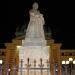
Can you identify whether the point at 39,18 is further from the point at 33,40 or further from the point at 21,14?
the point at 21,14

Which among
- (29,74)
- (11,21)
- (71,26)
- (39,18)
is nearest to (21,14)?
(11,21)

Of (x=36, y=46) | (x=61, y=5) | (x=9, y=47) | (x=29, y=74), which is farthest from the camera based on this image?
(x=9, y=47)

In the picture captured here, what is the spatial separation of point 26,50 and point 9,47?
60.5ft

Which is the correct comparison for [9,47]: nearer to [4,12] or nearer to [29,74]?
[4,12]

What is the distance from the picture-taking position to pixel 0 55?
29547mm

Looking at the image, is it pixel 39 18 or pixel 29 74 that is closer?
pixel 29 74

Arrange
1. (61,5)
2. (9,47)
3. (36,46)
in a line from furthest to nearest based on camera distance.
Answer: (9,47), (61,5), (36,46)

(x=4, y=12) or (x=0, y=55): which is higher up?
(x=4, y=12)

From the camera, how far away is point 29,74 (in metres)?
10.6

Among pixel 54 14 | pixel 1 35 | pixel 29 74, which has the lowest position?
pixel 29 74

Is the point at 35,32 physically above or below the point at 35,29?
below

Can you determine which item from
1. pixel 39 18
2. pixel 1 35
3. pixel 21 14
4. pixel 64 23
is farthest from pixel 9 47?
pixel 39 18

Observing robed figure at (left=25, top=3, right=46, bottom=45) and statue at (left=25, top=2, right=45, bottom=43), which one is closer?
robed figure at (left=25, top=3, right=46, bottom=45)

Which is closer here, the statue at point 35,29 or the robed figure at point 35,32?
the robed figure at point 35,32
